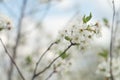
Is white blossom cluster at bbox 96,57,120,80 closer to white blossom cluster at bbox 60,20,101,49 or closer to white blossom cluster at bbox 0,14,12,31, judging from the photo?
white blossom cluster at bbox 60,20,101,49

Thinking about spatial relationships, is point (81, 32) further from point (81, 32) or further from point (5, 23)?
point (5, 23)

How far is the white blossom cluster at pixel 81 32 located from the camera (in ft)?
13.1

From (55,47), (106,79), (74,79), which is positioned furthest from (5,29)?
(74,79)

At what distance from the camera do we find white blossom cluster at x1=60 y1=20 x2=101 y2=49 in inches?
157

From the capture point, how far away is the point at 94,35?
4016 mm

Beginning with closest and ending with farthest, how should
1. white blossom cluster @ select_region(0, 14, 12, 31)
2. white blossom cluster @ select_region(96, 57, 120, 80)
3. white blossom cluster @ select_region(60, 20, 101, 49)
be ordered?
white blossom cluster @ select_region(60, 20, 101, 49), white blossom cluster @ select_region(0, 14, 12, 31), white blossom cluster @ select_region(96, 57, 120, 80)

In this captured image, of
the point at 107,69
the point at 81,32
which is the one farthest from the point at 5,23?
the point at 107,69

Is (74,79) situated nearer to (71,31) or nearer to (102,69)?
(102,69)

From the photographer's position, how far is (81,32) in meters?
4.00

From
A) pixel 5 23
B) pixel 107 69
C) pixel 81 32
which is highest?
pixel 5 23

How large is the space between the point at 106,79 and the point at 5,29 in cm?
158

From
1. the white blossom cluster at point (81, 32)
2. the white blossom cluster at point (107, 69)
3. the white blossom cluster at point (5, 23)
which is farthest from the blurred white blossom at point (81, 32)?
the white blossom cluster at point (107, 69)

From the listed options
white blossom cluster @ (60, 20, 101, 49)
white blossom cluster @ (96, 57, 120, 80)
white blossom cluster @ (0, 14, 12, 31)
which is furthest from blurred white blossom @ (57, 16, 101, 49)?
white blossom cluster @ (96, 57, 120, 80)

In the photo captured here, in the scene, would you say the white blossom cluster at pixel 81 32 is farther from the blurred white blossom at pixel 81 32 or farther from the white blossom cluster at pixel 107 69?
the white blossom cluster at pixel 107 69
